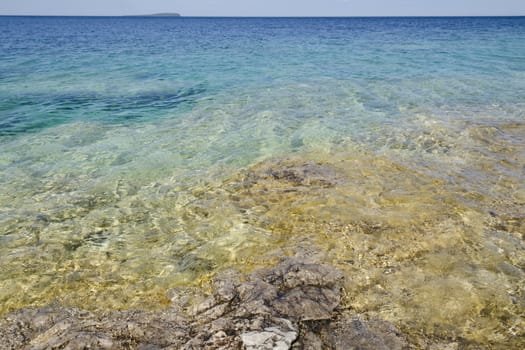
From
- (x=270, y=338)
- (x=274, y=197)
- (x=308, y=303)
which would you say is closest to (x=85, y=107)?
(x=274, y=197)

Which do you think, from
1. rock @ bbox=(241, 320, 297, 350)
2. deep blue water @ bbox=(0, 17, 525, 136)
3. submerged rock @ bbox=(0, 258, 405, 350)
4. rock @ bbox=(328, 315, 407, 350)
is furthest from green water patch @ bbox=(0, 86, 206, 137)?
rock @ bbox=(328, 315, 407, 350)

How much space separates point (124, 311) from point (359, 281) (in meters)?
2.61

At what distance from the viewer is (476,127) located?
31.4 ft

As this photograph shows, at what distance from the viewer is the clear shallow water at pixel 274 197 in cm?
405

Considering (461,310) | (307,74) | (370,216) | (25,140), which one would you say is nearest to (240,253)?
(370,216)

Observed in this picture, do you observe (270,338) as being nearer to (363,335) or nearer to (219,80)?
(363,335)

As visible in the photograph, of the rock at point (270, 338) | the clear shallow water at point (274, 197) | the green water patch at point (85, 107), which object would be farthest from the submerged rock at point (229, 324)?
the green water patch at point (85, 107)

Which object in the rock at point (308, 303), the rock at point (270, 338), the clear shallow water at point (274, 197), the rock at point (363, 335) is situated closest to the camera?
the rock at point (270, 338)

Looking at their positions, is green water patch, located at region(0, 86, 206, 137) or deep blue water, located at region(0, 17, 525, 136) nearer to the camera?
green water patch, located at region(0, 86, 206, 137)

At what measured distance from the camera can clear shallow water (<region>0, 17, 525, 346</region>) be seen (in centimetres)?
405

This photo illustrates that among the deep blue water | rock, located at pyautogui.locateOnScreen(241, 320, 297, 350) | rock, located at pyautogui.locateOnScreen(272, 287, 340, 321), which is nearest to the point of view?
rock, located at pyautogui.locateOnScreen(241, 320, 297, 350)

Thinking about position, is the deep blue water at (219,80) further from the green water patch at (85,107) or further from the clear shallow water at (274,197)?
the clear shallow water at (274,197)

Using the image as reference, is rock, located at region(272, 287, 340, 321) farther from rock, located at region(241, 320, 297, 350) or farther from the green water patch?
the green water patch

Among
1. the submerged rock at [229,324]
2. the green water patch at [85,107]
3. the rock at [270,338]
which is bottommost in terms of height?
the submerged rock at [229,324]
